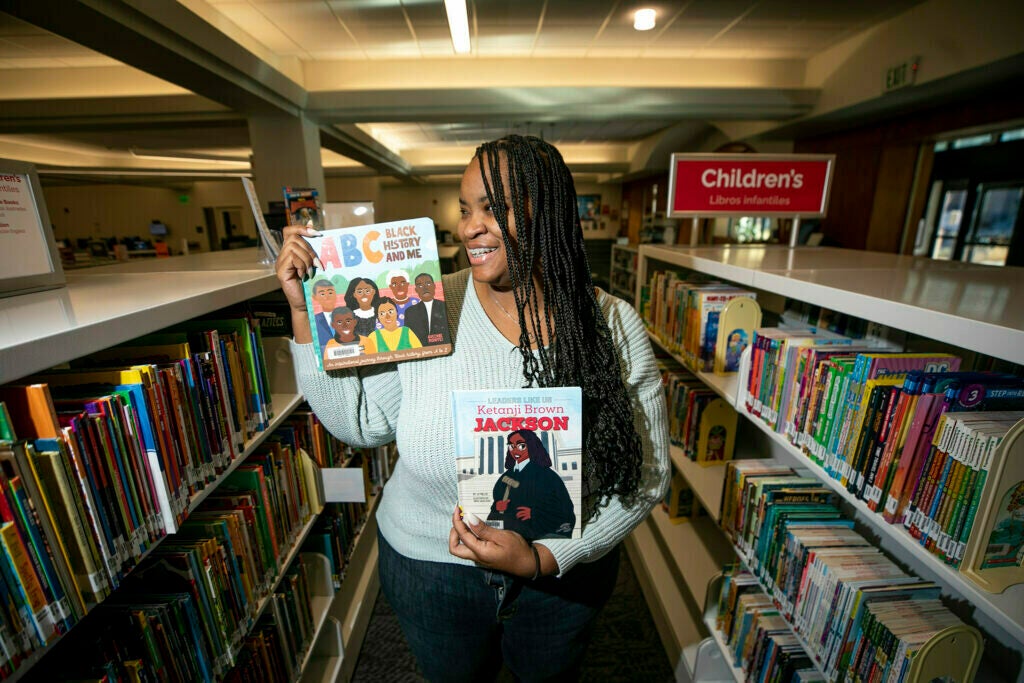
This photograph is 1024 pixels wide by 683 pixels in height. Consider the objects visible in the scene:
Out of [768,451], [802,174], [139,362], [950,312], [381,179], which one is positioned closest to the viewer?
[950,312]

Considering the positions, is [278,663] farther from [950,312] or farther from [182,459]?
[950,312]

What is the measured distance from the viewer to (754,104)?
4.53m

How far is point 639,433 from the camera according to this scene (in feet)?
3.44

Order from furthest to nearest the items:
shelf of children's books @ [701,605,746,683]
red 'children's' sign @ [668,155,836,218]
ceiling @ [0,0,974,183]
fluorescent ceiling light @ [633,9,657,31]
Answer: fluorescent ceiling light @ [633,9,657,31] → ceiling @ [0,0,974,183] → red 'children's' sign @ [668,155,836,218] → shelf of children's books @ [701,605,746,683]

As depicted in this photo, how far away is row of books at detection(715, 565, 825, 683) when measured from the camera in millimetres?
1347

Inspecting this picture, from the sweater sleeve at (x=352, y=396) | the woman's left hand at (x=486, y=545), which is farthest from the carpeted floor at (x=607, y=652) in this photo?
the sweater sleeve at (x=352, y=396)

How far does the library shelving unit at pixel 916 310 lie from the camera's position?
30.1 inches

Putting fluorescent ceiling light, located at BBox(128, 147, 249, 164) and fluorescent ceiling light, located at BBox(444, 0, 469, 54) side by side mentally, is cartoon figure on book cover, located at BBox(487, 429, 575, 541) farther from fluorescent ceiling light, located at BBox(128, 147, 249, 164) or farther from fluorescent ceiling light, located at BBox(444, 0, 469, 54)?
fluorescent ceiling light, located at BBox(128, 147, 249, 164)

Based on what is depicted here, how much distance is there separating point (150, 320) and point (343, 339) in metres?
0.36

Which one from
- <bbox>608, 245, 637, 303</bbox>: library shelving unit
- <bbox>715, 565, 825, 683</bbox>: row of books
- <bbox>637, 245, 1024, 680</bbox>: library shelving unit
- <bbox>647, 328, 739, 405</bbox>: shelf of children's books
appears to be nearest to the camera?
<bbox>637, 245, 1024, 680</bbox>: library shelving unit

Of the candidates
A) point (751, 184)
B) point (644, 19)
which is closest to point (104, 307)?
point (751, 184)

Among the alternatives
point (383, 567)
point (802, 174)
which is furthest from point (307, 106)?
point (383, 567)

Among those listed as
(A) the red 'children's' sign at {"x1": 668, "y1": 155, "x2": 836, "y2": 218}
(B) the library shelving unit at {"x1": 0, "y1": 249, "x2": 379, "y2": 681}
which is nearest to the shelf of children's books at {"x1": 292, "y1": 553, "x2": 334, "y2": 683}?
(B) the library shelving unit at {"x1": 0, "y1": 249, "x2": 379, "y2": 681}

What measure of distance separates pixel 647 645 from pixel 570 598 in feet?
4.01
